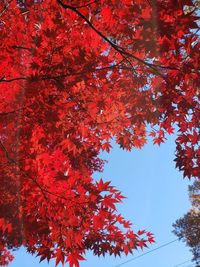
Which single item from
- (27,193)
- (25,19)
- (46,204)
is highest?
(25,19)

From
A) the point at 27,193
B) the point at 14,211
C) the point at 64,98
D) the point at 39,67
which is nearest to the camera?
the point at 39,67

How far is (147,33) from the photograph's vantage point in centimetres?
397

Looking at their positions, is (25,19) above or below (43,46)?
above

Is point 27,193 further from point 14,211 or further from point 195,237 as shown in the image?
point 195,237

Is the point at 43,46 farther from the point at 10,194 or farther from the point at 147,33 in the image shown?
the point at 10,194

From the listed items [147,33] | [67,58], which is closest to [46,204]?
[67,58]

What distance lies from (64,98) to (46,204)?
83.5 inches

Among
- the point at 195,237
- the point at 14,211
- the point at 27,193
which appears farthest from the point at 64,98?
the point at 195,237

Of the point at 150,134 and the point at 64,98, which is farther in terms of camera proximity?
the point at 150,134

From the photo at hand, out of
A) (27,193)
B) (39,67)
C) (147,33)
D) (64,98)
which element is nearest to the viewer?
(147,33)

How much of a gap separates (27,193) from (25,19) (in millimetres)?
4037

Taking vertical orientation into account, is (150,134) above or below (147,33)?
above

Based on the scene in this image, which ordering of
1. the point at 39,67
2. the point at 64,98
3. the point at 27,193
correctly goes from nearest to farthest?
the point at 39,67
the point at 27,193
the point at 64,98

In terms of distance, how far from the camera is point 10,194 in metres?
6.00
